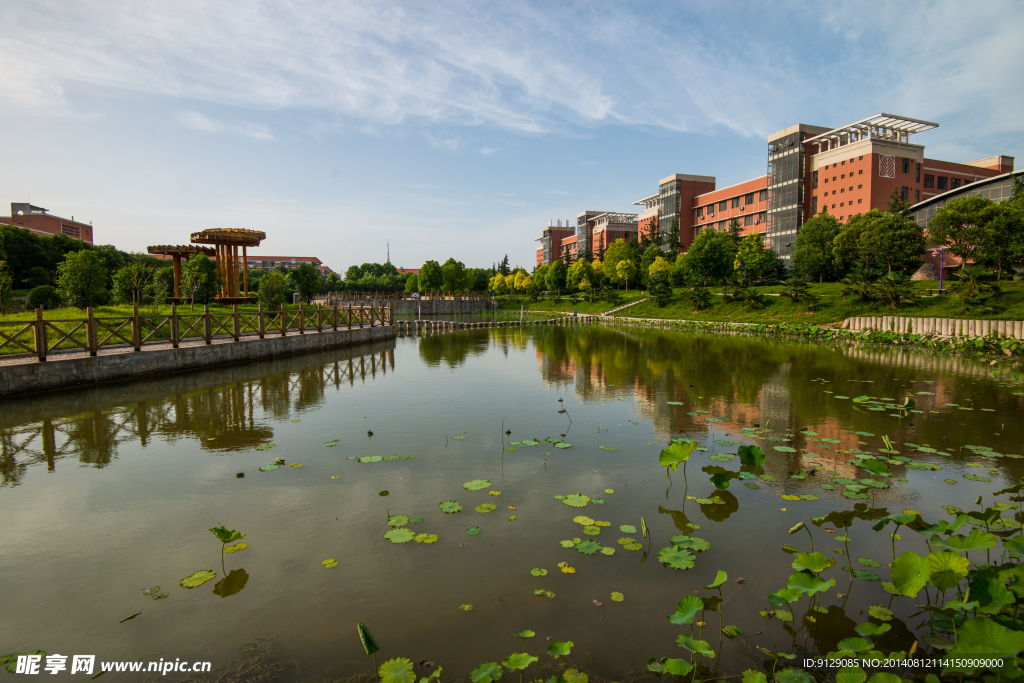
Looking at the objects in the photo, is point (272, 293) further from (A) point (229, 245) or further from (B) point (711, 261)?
(B) point (711, 261)

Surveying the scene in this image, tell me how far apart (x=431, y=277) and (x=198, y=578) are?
79261mm

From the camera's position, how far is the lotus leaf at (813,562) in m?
3.18

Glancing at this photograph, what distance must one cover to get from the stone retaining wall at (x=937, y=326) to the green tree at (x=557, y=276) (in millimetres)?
48538

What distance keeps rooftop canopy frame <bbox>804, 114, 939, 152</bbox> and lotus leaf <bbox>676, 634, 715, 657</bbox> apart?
62924 millimetres

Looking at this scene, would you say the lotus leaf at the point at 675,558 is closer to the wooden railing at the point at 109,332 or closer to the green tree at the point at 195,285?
the wooden railing at the point at 109,332

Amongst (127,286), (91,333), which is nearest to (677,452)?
(91,333)

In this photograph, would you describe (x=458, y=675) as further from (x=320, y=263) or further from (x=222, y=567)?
(x=320, y=263)

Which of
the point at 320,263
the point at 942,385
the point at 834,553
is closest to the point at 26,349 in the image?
the point at 834,553

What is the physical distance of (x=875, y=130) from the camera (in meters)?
53.8

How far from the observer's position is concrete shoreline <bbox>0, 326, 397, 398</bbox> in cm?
1077

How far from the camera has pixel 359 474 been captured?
20.1 ft

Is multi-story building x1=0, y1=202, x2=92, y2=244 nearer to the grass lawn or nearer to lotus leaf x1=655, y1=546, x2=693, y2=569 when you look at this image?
the grass lawn

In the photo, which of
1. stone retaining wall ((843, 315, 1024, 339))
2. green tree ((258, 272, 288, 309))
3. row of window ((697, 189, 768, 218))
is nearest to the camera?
stone retaining wall ((843, 315, 1024, 339))

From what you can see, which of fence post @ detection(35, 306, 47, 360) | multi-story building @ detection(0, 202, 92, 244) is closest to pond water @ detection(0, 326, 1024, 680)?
fence post @ detection(35, 306, 47, 360)
